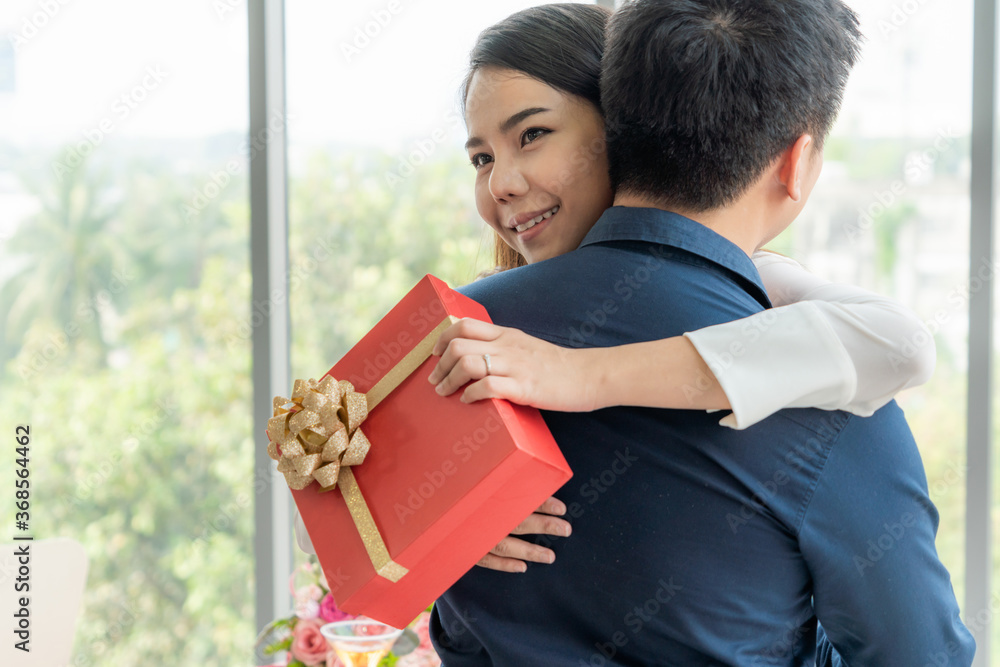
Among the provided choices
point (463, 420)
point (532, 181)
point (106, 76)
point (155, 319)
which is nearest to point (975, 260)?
point (532, 181)

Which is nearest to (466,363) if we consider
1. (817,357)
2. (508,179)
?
(817,357)

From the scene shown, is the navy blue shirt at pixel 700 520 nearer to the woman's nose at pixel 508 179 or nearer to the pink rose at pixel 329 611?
the woman's nose at pixel 508 179

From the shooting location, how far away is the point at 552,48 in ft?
3.45

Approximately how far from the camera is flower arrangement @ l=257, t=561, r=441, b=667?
5.08 ft

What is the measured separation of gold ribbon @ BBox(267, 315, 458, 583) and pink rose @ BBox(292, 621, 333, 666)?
0.95m

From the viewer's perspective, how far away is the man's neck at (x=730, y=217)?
0.79m

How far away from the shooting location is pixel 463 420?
2.21ft

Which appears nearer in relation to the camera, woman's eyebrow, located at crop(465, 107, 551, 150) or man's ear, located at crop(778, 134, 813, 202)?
man's ear, located at crop(778, 134, 813, 202)

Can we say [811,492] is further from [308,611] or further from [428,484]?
[308,611]

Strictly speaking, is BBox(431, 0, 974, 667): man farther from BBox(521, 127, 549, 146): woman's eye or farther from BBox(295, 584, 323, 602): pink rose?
BBox(295, 584, 323, 602): pink rose

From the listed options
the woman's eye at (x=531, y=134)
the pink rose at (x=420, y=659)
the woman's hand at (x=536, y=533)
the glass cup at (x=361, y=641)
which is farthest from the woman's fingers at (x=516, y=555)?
the pink rose at (x=420, y=659)

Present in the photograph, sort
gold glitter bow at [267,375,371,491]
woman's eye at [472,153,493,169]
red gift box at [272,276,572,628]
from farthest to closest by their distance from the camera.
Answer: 1. woman's eye at [472,153,493,169]
2. gold glitter bow at [267,375,371,491]
3. red gift box at [272,276,572,628]

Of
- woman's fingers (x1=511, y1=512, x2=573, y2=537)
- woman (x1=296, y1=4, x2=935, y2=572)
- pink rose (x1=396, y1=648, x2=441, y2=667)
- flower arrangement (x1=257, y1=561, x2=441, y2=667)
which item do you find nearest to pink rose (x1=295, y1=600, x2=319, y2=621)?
flower arrangement (x1=257, y1=561, x2=441, y2=667)

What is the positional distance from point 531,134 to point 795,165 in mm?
395
